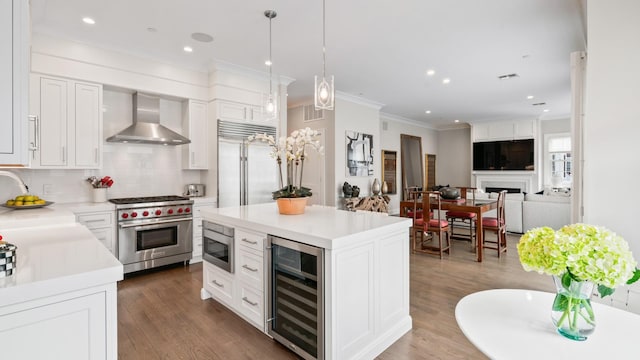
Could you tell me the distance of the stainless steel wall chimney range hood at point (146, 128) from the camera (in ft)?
13.3

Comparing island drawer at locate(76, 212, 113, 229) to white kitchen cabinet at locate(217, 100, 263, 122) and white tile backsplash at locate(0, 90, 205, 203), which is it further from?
white kitchen cabinet at locate(217, 100, 263, 122)

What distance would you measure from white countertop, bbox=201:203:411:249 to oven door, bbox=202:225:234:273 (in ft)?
0.49

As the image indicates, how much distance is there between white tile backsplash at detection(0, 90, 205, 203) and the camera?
3.79m

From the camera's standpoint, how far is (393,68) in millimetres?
4918

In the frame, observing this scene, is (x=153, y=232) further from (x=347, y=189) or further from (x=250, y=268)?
(x=347, y=189)

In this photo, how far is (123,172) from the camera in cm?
434

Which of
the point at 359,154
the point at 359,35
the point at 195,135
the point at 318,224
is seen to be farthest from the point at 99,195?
the point at 359,154

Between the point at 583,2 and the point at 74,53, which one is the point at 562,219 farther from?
the point at 74,53

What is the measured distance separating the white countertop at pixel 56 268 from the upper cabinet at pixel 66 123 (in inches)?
94.2

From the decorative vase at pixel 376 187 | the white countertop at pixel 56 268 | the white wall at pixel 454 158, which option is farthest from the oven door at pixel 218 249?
the white wall at pixel 454 158

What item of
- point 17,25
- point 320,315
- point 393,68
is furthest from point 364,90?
point 17,25

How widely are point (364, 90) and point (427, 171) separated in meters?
5.44

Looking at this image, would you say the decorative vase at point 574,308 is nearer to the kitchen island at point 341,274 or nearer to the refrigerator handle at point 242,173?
the kitchen island at point 341,274

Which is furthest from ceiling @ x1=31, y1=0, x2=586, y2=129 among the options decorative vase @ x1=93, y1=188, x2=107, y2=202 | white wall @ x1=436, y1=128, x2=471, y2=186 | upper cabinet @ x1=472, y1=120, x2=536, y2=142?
white wall @ x1=436, y1=128, x2=471, y2=186
